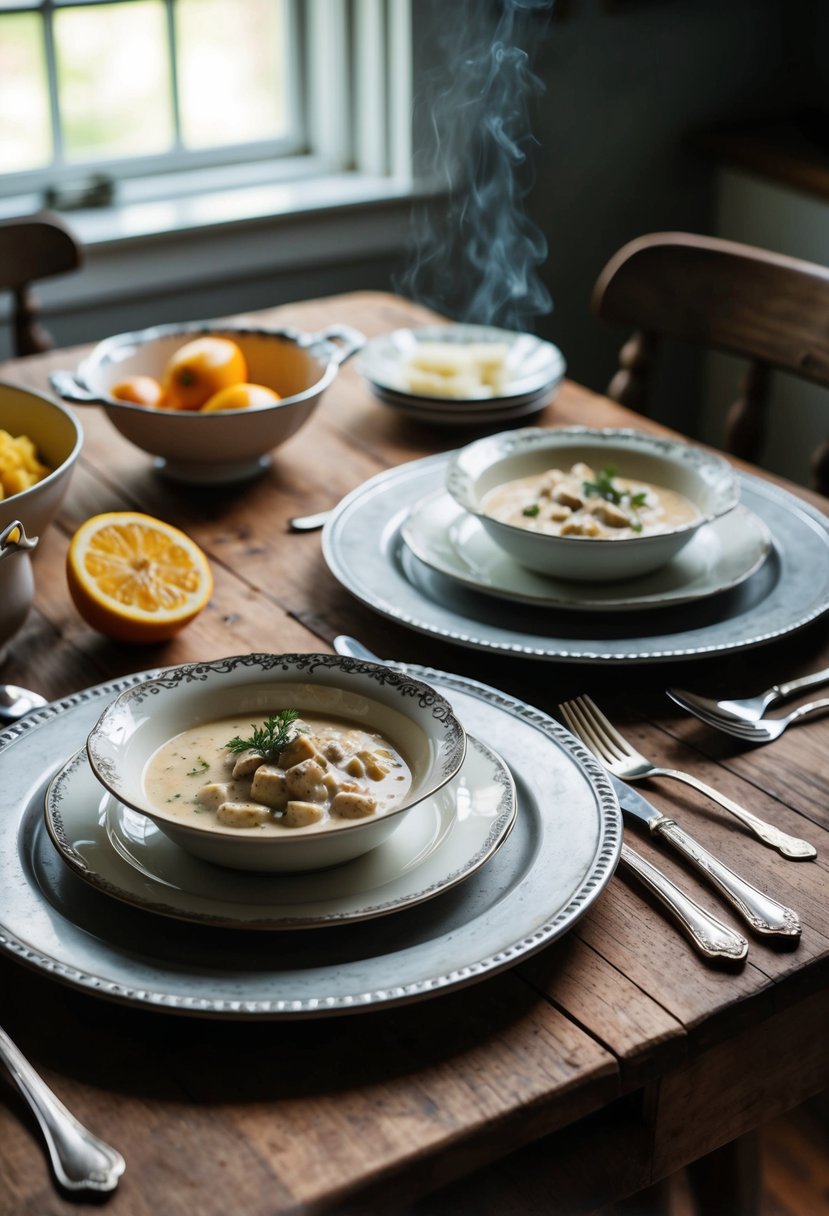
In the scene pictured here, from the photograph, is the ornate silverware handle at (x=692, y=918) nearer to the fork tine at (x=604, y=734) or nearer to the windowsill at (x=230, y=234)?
the fork tine at (x=604, y=734)

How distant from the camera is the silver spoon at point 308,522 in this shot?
52.0 inches

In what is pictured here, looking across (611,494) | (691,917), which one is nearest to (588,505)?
(611,494)

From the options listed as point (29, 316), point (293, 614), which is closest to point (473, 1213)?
point (293, 614)

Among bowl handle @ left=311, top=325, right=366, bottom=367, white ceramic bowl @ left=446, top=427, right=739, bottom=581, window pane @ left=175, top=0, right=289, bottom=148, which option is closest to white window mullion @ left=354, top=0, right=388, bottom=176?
window pane @ left=175, top=0, right=289, bottom=148

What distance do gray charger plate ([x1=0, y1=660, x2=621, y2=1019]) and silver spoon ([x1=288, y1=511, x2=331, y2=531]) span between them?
0.49 meters

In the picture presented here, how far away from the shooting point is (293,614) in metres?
1.16

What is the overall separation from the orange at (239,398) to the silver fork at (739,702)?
1.82 ft

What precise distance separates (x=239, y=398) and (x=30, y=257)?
71cm

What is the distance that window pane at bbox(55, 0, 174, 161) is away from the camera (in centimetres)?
252

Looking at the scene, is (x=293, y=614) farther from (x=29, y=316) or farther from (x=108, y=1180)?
(x=29, y=316)

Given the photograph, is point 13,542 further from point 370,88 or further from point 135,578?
point 370,88

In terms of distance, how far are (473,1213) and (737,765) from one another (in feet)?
1.20

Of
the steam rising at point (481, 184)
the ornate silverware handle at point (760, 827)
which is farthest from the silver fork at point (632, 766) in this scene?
the steam rising at point (481, 184)

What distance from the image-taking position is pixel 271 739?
81 cm
